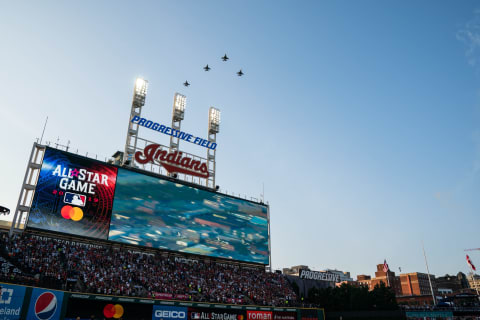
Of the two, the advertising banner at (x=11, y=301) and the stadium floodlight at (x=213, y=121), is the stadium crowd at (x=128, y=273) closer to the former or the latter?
the advertising banner at (x=11, y=301)

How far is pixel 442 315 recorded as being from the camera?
55.9 meters

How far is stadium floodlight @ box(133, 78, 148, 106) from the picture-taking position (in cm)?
5453

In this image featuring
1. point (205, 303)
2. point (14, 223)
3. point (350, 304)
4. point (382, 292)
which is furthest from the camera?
point (382, 292)

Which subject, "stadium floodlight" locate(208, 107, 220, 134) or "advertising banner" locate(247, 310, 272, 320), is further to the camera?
"stadium floodlight" locate(208, 107, 220, 134)

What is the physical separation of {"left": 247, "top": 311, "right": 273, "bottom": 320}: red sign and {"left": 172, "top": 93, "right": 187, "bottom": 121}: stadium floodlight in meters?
31.1

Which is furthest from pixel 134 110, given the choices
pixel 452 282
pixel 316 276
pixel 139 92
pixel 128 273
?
pixel 452 282

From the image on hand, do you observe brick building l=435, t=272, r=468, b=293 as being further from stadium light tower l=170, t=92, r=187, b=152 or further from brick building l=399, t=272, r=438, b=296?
stadium light tower l=170, t=92, r=187, b=152

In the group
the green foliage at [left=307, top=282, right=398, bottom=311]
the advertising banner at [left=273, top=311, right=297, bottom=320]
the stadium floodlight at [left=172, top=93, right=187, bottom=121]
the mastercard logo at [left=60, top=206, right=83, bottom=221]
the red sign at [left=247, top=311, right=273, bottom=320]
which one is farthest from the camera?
the green foliage at [left=307, top=282, right=398, bottom=311]

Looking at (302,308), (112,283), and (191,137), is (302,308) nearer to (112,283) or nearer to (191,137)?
(112,283)

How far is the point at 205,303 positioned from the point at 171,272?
7.18 meters

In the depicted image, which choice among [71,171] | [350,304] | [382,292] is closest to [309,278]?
[350,304]

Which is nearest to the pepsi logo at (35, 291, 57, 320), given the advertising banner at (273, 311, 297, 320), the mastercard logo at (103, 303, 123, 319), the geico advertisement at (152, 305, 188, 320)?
the mastercard logo at (103, 303, 123, 319)

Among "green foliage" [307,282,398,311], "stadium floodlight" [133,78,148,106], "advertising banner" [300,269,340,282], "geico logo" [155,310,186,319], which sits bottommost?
"geico logo" [155,310,186,319]

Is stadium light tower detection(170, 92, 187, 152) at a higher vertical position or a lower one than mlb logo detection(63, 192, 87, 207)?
higher
